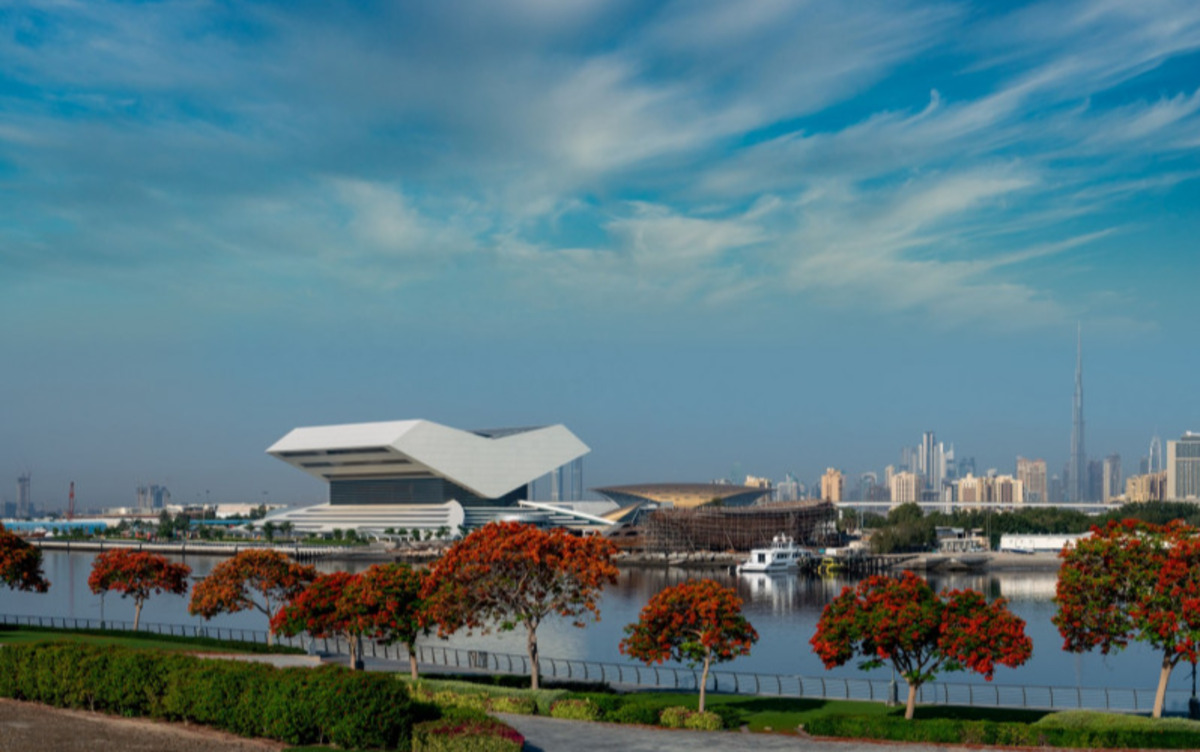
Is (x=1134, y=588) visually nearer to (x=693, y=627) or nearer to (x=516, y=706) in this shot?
(x=693, y=627)

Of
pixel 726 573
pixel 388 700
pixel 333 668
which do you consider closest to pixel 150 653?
pixel 333 668

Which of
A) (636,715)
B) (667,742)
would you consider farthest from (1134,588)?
(667,742)

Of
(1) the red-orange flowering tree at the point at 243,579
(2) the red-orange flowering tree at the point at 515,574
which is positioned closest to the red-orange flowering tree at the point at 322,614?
(2) the red-orange flowering tree at the point at 515,574

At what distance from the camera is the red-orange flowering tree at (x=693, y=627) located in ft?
99.8

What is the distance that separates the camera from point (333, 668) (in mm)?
22734

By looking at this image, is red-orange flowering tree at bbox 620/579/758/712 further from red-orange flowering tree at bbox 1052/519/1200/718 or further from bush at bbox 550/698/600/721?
red-orange flowering tree at bbox 1052/519/1200/718

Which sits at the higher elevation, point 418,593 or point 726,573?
point 418,593

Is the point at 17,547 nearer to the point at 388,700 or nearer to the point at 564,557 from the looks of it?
the point at 564,557

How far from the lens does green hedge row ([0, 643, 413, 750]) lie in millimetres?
21328

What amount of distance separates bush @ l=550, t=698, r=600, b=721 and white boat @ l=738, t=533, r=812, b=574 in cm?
9249

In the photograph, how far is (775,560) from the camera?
11931 centimetres

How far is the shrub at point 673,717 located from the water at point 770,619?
23344mm

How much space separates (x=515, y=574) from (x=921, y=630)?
38.5 feet

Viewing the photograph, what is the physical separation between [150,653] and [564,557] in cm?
1205
